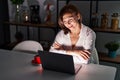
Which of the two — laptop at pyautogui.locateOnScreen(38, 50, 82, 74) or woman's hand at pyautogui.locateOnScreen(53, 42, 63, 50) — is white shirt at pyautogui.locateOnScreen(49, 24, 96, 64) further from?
laptop at pyautogui.locateOnScreen(38, 50, 82, 74)

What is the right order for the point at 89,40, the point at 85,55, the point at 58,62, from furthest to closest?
the point at 89,40
the point at 85,55
the point at 58,62

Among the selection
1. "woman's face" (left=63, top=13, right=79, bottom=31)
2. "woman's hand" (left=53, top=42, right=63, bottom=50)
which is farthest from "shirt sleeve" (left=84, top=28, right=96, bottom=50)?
"woman's hand" (left=53, top=42, right=63, bottom=50)

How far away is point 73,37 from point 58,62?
639 mm

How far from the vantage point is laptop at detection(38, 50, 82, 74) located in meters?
1.15

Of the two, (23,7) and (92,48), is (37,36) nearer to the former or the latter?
(23,7)

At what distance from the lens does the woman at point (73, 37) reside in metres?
1.65

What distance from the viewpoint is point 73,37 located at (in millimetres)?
1787

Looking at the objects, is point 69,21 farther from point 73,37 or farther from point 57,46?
point 57,46

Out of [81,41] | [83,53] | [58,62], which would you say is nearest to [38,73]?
[58,62]

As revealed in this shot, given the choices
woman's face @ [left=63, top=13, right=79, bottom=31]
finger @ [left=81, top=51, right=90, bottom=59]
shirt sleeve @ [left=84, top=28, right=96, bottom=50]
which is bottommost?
finger @ [left=81, top=51, right=90, bottom=59]

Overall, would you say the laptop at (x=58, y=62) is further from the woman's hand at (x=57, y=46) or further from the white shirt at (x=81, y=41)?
the woman's hand at (x=57, y=46)

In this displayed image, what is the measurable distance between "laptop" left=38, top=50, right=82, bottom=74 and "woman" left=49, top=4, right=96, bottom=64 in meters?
0.38

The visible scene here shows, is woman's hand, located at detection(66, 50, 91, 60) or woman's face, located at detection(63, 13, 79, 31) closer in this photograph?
woman's hand, located at detection(66, 50, 91, 60)

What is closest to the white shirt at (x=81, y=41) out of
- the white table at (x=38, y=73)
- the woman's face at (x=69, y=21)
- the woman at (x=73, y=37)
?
the woman at (x=73, y=37)
